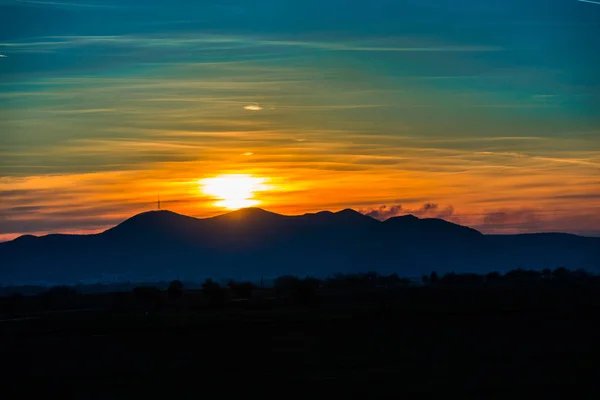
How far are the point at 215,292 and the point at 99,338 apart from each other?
62301 millimetres

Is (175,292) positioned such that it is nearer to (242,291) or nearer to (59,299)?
(242,291)

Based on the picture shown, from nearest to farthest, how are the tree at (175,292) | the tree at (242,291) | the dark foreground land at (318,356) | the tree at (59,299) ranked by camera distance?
the dark foreground land at (318,356)
the tree at (59,299)
the tree at (175,292)
the tree at (242,291)

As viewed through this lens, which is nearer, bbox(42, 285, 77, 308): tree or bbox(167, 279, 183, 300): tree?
bbox(42, 285, 77, 308): tree

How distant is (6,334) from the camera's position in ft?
228

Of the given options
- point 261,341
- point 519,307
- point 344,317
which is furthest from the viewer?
point 519,307

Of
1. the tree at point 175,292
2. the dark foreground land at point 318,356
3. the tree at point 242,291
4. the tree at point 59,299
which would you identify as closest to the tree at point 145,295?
the tree at point 175,292

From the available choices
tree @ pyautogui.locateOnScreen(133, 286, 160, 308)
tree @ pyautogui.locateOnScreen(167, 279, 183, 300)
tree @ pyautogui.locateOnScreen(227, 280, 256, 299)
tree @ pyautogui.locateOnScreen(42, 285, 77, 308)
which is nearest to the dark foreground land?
tree @ pyautogui.locateOnScreen(133, 286, 160, 308)

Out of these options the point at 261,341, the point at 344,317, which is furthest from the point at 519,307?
the point at 261,341

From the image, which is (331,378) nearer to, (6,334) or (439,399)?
(439,399)

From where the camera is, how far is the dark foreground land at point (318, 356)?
118ft

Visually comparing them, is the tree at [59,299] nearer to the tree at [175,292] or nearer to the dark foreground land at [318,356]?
the tree at [175,292]

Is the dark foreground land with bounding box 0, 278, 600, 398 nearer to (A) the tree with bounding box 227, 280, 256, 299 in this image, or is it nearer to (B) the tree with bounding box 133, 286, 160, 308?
(B) the tree with bounding box 133, 286, 160, 308

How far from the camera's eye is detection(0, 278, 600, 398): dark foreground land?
36.1 meters

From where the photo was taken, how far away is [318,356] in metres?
46.1
